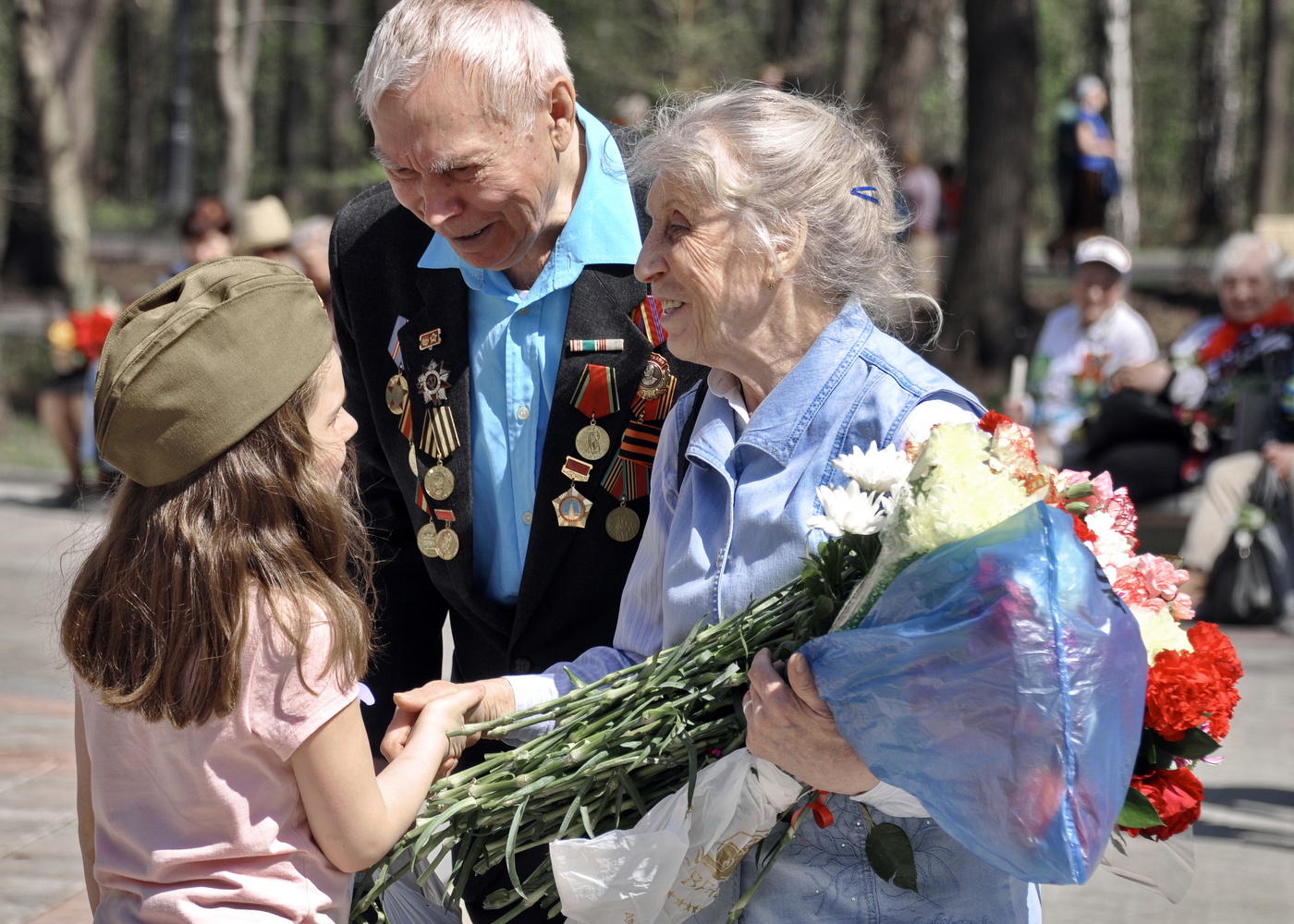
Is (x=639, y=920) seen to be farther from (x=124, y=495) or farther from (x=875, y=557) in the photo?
(x=124, y=495)

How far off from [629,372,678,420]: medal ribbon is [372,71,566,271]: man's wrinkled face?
351mm

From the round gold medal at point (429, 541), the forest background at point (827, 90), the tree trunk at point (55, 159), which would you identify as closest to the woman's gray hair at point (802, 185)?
the forest background at point (827, 90)

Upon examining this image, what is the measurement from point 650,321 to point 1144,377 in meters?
6.04

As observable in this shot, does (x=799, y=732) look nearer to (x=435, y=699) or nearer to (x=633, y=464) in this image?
(x=435, y=699)

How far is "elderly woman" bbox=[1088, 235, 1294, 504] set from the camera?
24.6 ft

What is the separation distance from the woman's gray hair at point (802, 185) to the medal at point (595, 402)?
17.8 inches

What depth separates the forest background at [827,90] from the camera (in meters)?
10.9

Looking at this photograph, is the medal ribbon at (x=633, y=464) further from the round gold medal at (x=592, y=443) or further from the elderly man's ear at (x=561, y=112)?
the elderly man's ear at (x=561, y=112)

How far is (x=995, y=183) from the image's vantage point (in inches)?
427

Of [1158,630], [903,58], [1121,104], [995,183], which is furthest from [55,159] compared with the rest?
[1121,104]

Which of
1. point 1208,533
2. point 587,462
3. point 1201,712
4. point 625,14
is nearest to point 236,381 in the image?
point 587,462

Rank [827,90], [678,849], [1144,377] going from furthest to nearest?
[1144,377] < [827,90] < [678,849]

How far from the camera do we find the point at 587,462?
256 centimetres

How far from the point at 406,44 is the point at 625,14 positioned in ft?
77.9
